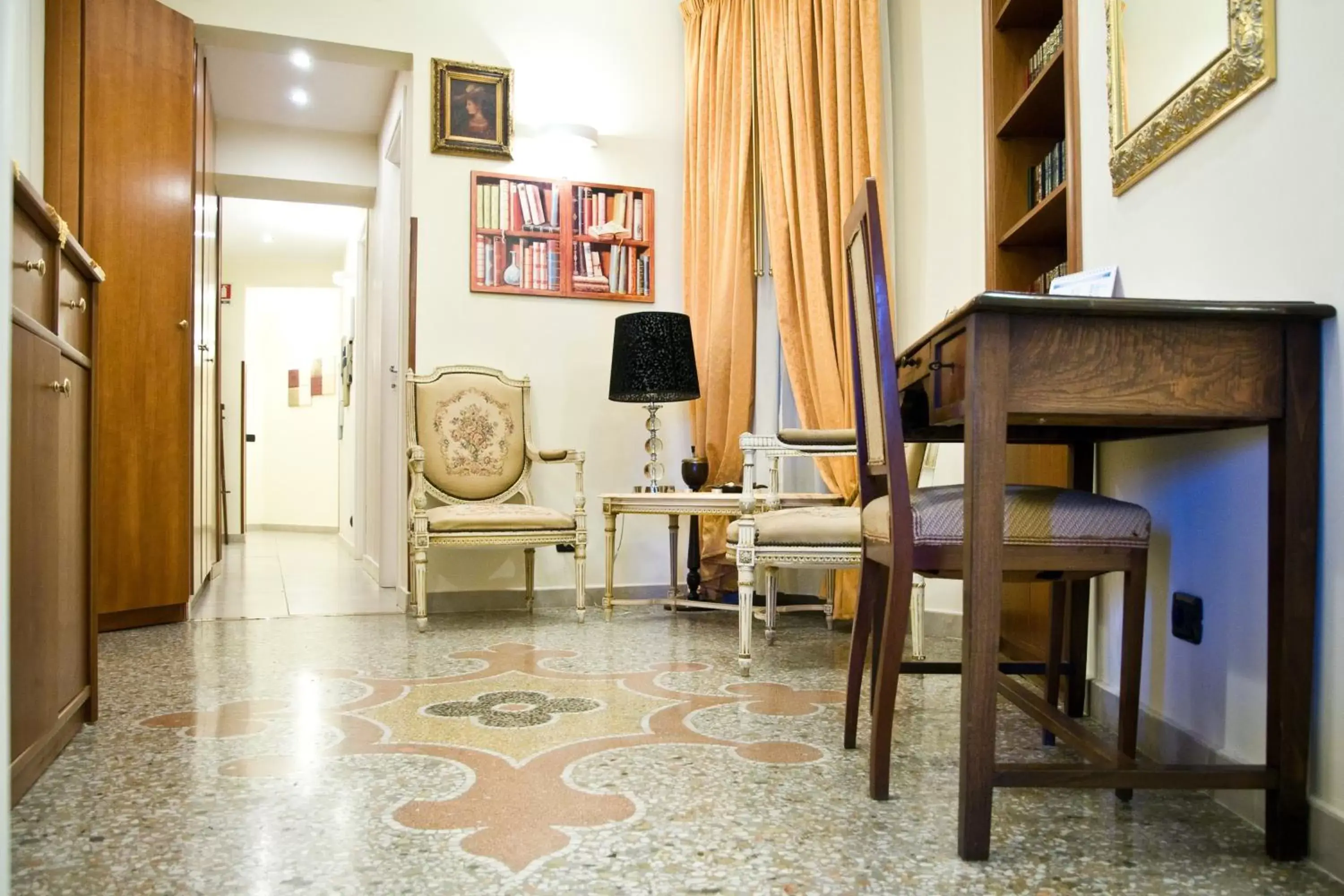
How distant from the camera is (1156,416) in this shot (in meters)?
1.42

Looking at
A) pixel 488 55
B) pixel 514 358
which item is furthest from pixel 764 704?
pixel 488 55

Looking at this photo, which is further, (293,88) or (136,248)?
(293,88)

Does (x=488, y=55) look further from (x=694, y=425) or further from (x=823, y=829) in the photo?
(x=823, y=829)

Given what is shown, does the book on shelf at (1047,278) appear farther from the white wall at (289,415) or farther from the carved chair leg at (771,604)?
the white wall at (289,415)

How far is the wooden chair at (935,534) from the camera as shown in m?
1.48

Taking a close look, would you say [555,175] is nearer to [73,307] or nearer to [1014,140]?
[1014,140]

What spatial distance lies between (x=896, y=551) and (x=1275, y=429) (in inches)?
23.6

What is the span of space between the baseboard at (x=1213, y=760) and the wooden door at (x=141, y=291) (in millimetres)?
3284

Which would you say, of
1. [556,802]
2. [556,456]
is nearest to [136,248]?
[556,456]

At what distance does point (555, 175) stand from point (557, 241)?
0.98 feet

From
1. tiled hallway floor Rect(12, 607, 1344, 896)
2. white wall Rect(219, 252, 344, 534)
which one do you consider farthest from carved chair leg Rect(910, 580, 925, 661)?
white wall Rect(219, 252, 344, 534)

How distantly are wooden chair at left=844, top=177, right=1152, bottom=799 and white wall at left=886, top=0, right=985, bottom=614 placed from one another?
5.23 ft

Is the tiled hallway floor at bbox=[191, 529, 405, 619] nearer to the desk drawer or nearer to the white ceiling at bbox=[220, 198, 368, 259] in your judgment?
the white ceiling at bbox=[220, 198, 368, 259]

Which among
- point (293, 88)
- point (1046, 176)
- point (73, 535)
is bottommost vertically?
point (73, 535)
